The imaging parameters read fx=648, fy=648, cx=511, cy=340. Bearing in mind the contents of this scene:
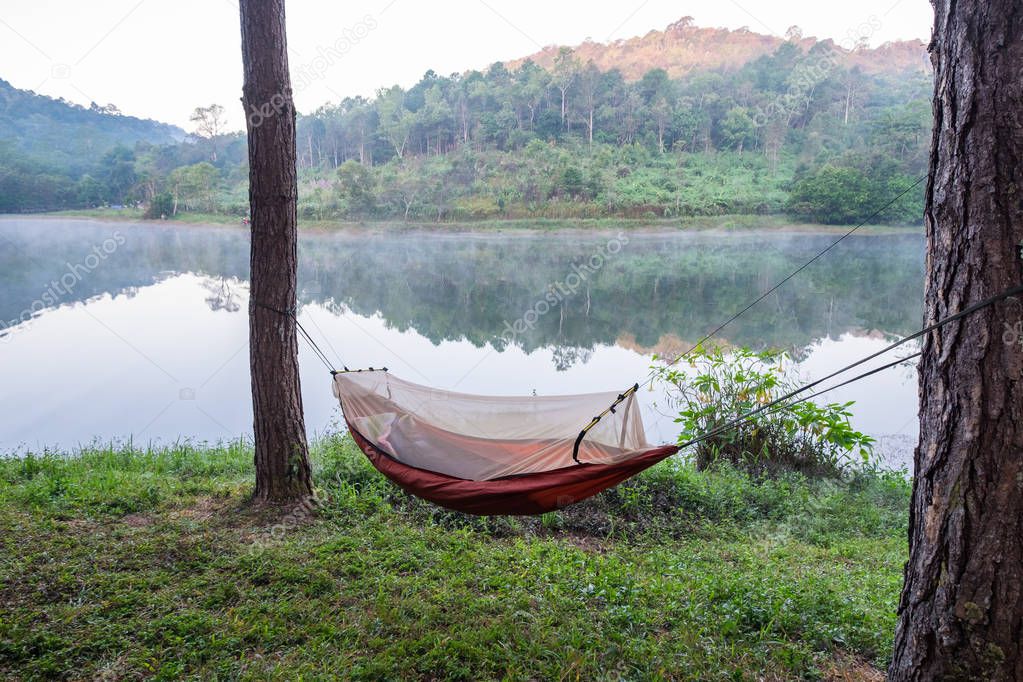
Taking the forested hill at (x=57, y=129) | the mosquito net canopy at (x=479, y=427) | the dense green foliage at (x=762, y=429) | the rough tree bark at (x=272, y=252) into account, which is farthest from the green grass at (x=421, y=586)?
the forested hill at (x=57, y=129)

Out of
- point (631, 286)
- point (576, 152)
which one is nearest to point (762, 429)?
point (631, 286)

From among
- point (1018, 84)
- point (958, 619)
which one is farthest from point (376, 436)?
point (1018, 84)

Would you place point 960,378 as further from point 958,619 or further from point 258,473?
point 258,473

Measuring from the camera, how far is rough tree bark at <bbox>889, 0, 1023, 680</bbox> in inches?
42.0

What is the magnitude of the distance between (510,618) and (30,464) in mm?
2655

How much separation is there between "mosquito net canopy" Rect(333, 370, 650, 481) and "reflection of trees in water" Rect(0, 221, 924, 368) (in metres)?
6.74

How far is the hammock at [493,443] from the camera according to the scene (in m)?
1.71

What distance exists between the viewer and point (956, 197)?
1.12 m

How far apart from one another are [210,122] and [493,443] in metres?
22.9

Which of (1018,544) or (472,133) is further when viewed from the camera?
(472,133)

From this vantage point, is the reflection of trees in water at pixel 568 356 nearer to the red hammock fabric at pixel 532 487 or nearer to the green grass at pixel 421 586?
the green grass at pixel 421 586

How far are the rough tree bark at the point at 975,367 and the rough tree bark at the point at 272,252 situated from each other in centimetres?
→ 198

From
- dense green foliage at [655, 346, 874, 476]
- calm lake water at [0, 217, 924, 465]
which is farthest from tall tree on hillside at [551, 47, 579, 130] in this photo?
dense green foliage at [655, 346, 874, 476]

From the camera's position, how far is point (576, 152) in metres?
22.4
